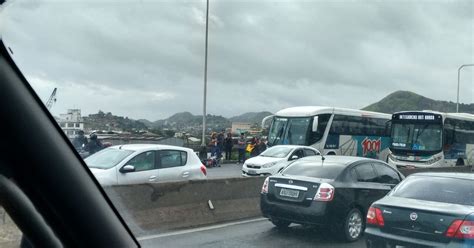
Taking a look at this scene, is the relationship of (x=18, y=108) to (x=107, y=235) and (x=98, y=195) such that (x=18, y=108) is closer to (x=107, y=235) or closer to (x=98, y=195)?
(x=98, y=195)

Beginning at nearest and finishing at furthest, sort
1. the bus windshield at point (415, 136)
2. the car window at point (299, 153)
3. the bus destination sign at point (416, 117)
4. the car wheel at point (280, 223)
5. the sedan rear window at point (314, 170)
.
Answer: the car wheel at point (280, 223), the sedan rear window at point (314, 170), the bus destination sign at point (416, 117), the bus windshield at point (415, 136), the car window at point (299, 153)

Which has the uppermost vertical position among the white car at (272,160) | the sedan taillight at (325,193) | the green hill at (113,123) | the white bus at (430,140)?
the green hill at (113,123)

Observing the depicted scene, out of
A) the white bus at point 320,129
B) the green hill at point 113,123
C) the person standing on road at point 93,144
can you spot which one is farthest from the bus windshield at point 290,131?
the person standing on road at point 93,144

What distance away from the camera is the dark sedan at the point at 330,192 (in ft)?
22.0

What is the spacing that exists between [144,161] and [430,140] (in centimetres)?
543

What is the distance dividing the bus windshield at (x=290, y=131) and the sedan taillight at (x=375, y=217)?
1735 centimetres

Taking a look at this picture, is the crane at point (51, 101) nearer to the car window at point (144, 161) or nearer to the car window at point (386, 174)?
the car window at point (144, 161)

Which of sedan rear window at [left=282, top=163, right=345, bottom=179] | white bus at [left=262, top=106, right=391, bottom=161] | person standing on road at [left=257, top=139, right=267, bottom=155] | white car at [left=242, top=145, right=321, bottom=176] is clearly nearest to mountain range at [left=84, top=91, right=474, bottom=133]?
sedan rear window at [left=282, top=163, right=345, bottom=179]

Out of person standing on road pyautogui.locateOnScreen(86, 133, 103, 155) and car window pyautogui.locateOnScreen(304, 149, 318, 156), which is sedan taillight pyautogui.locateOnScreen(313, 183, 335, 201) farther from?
car window pyautogui.locateOnScreen(304, 149, 318, 156)

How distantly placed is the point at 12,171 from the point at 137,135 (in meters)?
1.41

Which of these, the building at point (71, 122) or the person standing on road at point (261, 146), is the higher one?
the building at point (71, 122)

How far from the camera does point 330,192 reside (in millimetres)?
7328

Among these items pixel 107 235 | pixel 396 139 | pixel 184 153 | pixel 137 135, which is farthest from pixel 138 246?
pixel 396 139

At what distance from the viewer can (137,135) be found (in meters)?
3.52
